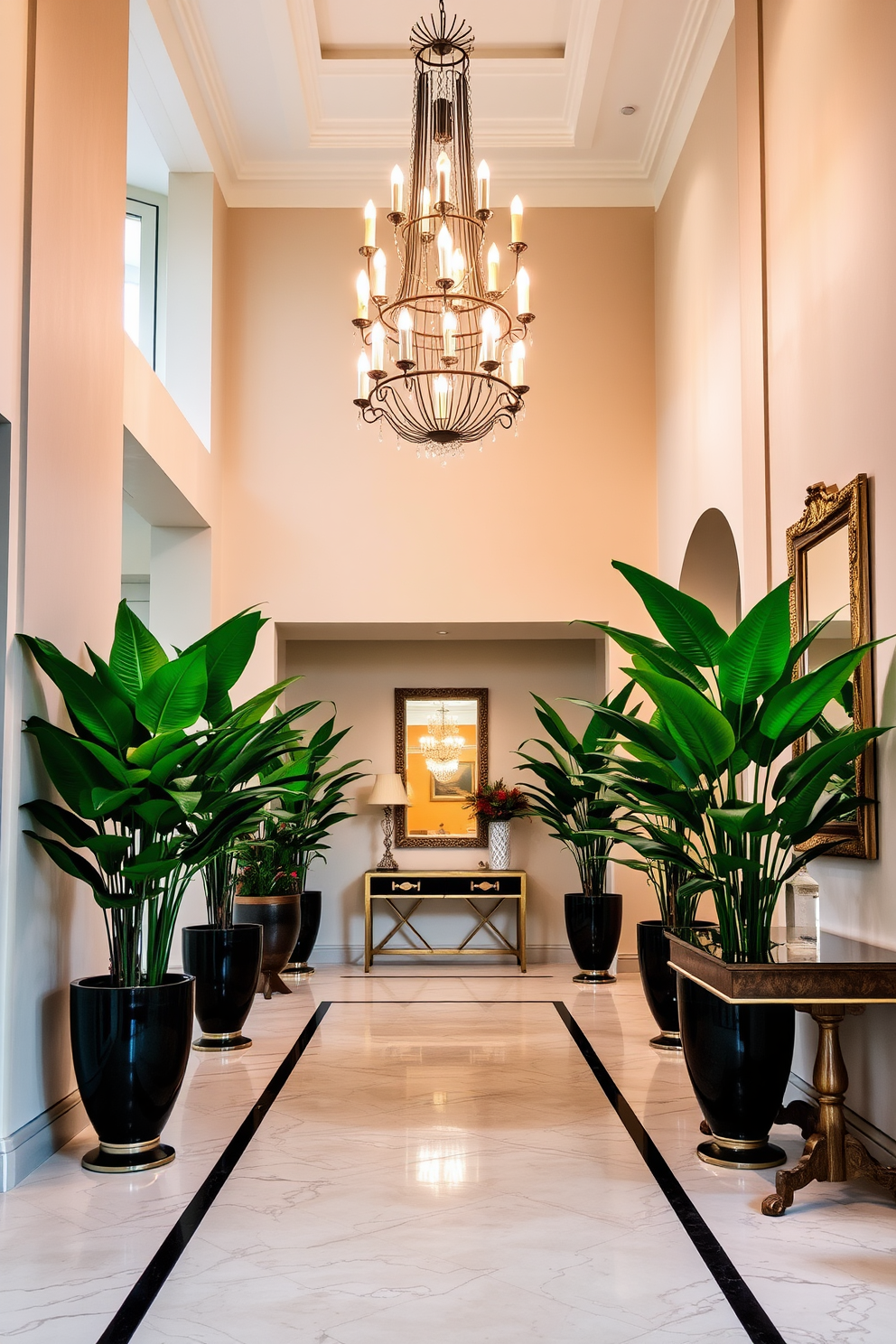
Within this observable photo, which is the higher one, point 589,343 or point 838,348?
point 589,343

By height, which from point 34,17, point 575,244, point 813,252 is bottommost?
point 813,252

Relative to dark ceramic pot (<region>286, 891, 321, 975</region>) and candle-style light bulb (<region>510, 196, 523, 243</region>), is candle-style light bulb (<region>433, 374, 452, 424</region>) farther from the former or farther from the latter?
dark ceramic pot (<region>286, 891, 321, 975</region>)

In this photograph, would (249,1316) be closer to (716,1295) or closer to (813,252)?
(716,1295)

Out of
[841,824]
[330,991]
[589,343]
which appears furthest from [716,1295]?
[589,343]

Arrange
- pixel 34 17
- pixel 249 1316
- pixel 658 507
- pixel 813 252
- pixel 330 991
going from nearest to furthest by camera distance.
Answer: pixel 249 1316 < pixel 34 17 < pixel 813 252 < pixel 330 991 < pixel 658 507

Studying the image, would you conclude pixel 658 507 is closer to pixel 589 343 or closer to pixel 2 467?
pixel 589 343

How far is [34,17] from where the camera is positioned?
3727 mm

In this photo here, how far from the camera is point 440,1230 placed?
2973 millimetres

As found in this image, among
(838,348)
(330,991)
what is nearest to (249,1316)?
(838,348)

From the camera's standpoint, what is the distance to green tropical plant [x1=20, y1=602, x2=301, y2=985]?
3506 millimetres

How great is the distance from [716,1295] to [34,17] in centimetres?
419

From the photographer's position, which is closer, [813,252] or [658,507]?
[813,252]

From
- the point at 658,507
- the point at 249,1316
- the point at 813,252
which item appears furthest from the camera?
the point at 658,507

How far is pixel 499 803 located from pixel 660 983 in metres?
3.17
